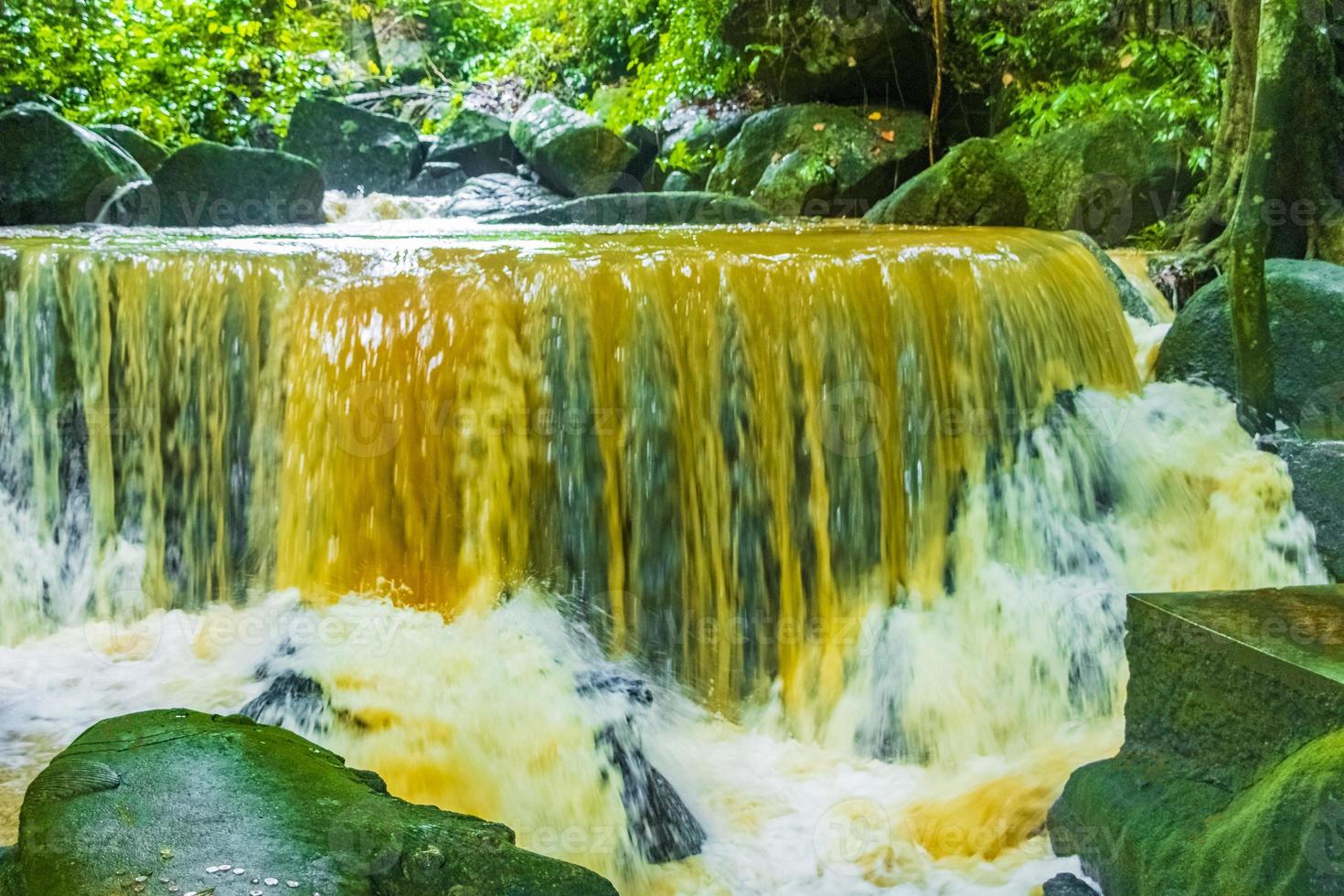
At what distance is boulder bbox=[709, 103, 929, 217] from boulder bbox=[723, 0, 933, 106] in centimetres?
33

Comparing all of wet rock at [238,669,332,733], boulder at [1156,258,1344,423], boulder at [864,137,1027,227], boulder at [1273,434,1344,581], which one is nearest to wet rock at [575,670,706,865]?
wet rock at [238,669,332,733]

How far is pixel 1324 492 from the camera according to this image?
15.5 feet

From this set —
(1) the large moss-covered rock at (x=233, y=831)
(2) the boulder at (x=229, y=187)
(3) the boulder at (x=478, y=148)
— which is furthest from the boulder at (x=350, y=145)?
(1) the large moss-covered rock at (x=233, y=831)

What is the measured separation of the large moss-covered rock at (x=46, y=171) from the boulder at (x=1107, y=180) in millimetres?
6253

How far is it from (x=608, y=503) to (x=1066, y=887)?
223cm

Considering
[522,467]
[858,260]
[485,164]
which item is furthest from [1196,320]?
[485,164]

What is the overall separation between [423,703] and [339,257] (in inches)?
85.8

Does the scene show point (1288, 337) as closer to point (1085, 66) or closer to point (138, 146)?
point (1085, 66)

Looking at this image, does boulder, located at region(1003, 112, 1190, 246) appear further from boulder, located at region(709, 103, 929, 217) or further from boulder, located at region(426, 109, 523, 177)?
boulder, located at region(426, 109, 523, 177)

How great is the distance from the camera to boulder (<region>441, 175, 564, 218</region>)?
34.7 feet

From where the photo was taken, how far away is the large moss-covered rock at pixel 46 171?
7.14m

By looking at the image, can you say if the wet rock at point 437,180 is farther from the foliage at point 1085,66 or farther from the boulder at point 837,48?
the foliage at point 1085,66

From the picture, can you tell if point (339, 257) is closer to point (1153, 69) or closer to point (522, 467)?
point (522, 467)

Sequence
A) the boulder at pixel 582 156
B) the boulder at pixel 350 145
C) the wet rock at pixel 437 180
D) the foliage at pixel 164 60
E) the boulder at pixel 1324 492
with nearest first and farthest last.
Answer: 1. the boulder at pixel 1324 492
2. the foliage at pixel 164 60
3. the boulder at pixel 582 156
4. the boulder at pixel 350 145
5. the wet rock at pixel 437 180
